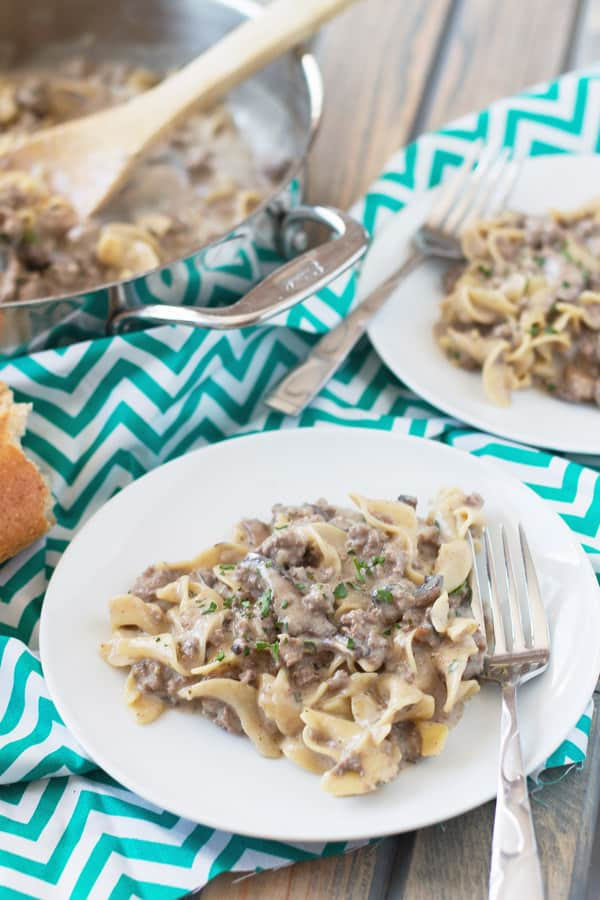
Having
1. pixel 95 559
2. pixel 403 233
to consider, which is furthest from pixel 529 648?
pixel 403 233

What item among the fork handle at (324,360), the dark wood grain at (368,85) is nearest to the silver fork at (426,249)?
the fork handle at (324,360)

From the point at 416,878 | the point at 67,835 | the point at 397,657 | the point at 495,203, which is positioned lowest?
the point at 67,835

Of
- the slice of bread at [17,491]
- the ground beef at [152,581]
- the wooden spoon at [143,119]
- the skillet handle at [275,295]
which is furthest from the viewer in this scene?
the wooden spoon at [143,119]

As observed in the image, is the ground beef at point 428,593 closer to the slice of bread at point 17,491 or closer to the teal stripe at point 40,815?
the teal stripe at point 40,815

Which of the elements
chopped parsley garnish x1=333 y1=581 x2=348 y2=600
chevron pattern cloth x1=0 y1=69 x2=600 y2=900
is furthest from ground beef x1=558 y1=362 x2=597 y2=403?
chopped parsley garnish x1=333 y1=581 x2=348 y2=600

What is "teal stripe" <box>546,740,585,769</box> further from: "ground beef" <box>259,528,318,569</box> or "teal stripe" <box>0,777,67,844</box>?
"teal stripe" <box>0,777,67,844</box>

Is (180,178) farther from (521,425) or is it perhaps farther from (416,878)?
(416,878)

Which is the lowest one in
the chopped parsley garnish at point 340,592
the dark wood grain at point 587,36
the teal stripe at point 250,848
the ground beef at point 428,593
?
the teal stripe at point 250,848
